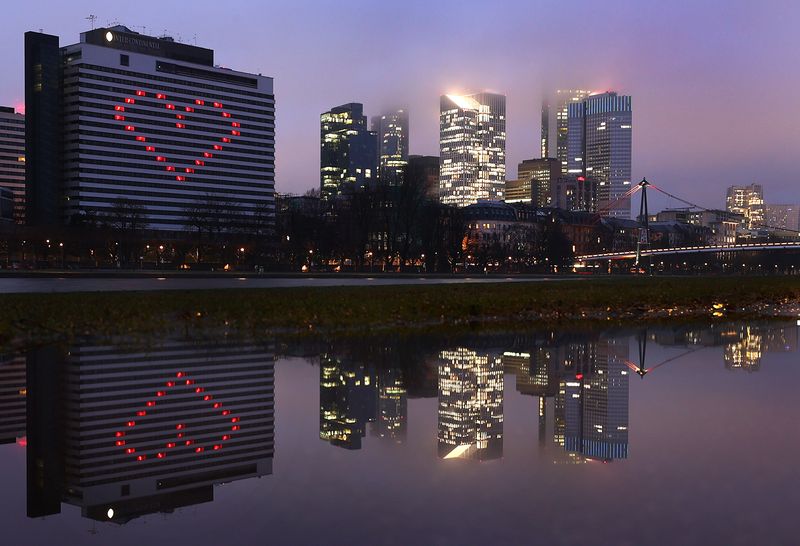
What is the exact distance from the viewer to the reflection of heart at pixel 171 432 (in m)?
9.11

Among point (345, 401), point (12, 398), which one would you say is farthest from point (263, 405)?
point (12, 398)

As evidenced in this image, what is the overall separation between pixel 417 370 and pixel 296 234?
372ft

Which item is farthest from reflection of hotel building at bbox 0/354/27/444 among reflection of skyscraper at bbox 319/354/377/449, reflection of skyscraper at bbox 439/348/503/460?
reflection of skyscraper at bbox 439/348/503/460

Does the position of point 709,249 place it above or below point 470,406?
above

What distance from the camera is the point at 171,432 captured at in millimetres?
9922

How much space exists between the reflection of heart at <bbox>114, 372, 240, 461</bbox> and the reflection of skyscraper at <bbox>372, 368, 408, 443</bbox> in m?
1.86

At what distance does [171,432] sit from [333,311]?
45.5ft

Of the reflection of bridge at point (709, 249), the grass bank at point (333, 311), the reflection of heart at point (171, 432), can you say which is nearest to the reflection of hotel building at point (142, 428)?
the reflection of heart at point (171, 432)

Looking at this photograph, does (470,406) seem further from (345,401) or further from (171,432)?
(171,432)

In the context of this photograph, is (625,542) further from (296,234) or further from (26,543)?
(296,234)

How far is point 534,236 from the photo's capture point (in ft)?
608

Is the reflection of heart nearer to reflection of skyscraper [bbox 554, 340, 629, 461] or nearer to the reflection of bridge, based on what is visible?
reflection of skyscraper [bbox 554, 340, 629, 461]

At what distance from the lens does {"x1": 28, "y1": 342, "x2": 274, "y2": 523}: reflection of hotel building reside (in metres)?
7.71

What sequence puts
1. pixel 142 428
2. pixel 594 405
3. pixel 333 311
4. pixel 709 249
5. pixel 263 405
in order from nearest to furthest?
pixel 142 428 < pixel 263 405 < pixel 594 405 < pixel 333 311 < pixel 709 249
